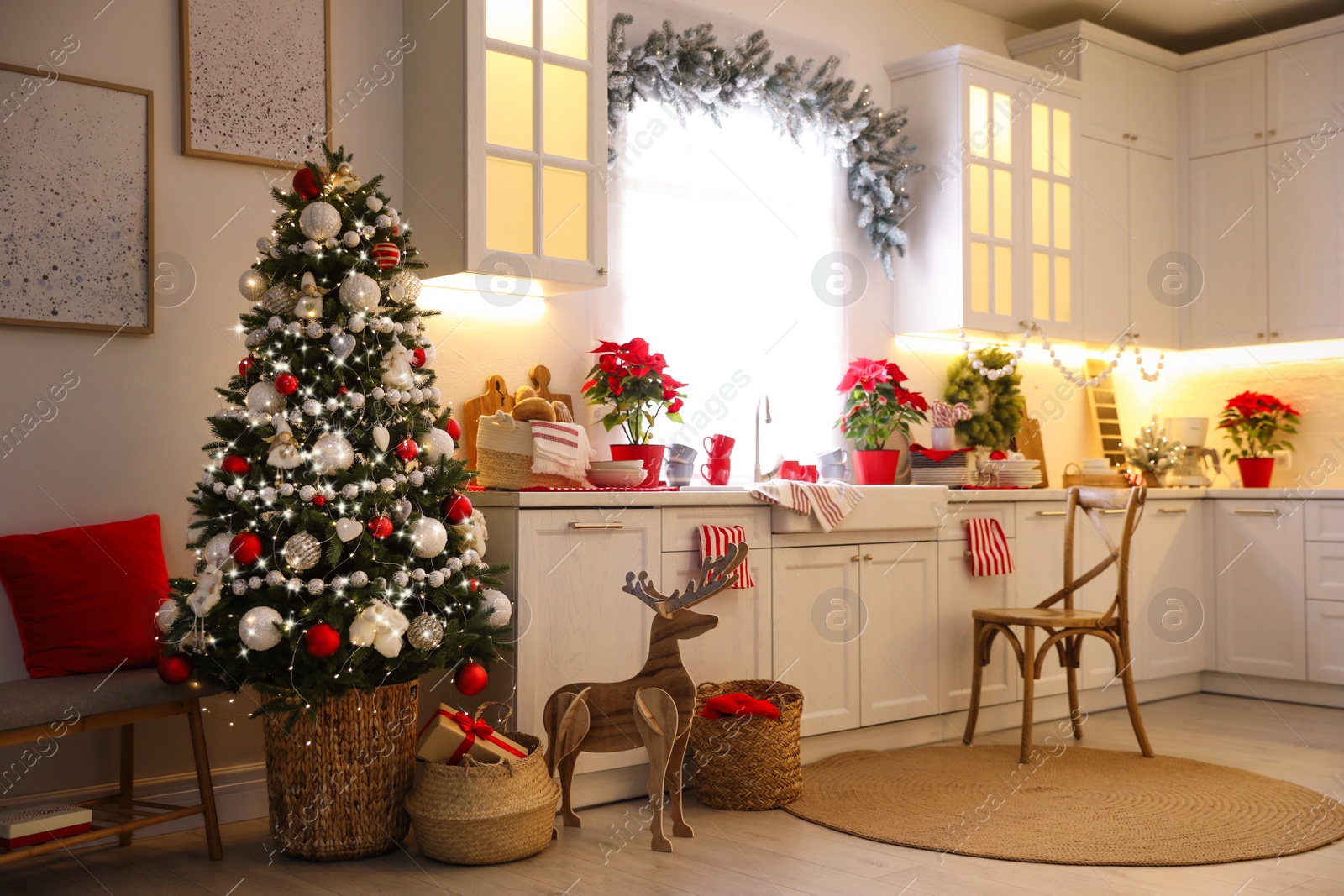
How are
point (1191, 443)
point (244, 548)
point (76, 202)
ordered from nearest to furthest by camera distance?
point (244, 548), point (76, 202), point (1191, 443)

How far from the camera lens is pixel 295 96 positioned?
336cm

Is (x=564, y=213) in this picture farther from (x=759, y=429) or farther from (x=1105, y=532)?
(x=1105, y=532)

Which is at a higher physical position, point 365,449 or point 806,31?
point 806,31

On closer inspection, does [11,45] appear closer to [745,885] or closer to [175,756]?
[175,756]

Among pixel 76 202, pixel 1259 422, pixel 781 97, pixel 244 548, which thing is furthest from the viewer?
pixel 1259 422

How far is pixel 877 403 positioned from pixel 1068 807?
5.47 feet

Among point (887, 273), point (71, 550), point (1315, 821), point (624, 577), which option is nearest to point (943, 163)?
point (887, 273)

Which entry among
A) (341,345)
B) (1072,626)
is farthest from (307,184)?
(1072,626)

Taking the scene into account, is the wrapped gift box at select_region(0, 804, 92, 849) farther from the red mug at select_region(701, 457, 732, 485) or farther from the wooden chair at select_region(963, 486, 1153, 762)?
the wooden chair at select_region(963, 486, 1153, 762)

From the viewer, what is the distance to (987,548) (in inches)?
164

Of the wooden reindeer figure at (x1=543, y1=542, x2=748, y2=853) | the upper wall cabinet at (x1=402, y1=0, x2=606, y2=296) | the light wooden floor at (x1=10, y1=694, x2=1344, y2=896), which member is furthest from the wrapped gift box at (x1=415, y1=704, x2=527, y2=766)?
the upper wall cabinet at (x1=402, y1=0, x2=606, y2=296)

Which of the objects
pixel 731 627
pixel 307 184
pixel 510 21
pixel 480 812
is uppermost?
pixel 510 21

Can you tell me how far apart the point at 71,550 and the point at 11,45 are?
4.12 feet

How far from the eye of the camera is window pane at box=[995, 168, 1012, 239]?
4.76 metres
